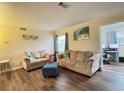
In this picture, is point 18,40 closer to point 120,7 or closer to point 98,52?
point 98,52

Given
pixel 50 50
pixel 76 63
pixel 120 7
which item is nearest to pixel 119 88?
pixel 76 63

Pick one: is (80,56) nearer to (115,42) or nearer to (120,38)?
(115,42)

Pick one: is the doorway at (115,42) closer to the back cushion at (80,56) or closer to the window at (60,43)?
the back cushion at (80,56)

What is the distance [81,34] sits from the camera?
4.90 meters

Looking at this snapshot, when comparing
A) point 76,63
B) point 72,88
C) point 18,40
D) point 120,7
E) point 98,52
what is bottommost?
point 72,88

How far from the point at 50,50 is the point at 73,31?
7.56ft

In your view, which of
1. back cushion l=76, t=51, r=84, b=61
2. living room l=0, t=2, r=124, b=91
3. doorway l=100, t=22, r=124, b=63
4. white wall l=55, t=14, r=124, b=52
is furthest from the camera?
doorway l=100, t=22, r=124, b=63

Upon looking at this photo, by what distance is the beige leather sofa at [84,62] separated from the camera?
339 cm

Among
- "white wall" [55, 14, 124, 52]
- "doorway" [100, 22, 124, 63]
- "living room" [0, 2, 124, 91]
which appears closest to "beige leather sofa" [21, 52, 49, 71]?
"living room" [0, 2, 124, 91]

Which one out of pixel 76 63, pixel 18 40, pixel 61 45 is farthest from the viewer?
pixel 61 45

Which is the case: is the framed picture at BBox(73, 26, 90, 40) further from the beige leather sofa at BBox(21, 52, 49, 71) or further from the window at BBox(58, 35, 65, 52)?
the beige leather sofa at BBox(21, 52, 49, 71)

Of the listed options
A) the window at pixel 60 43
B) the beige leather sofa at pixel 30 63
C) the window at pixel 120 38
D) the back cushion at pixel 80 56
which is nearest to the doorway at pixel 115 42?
the window at pixel 120 38

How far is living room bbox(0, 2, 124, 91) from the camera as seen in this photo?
9.38ft

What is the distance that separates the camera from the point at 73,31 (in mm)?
5398
